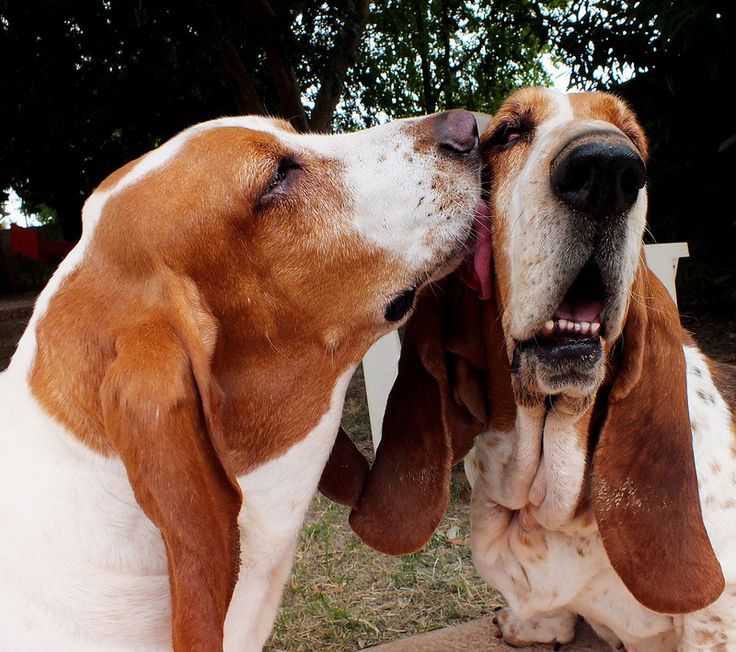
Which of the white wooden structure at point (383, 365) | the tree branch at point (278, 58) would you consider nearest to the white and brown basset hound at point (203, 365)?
the white wooden structure at point (383, 365)

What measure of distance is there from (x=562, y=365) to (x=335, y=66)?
240 inches

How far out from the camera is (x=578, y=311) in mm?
1812

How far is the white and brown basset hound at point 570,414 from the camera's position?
1.73 metres

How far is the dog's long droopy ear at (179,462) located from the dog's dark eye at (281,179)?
1.46 ft

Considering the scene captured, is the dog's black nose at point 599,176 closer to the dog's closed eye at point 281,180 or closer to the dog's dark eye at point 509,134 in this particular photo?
the dog's dark eye at point 509,134

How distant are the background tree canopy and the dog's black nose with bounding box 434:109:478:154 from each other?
3.95 m

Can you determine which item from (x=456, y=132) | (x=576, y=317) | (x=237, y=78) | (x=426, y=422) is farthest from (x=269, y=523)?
(x=237, y=78)

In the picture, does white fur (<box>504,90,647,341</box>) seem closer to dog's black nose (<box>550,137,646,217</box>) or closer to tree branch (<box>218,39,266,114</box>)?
dog's black nose (<box>550,137,646,217</box>)

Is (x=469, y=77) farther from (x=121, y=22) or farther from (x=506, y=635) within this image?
(x=506, y=635)

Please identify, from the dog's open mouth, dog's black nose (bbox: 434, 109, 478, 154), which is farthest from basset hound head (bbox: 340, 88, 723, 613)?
dog's black nose (bbox: 434, 109, 478, 154)

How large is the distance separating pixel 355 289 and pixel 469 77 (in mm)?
11783

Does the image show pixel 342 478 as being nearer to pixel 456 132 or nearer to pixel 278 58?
pixel 456 132

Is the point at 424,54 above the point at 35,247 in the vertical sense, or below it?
above

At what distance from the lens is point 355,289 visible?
181cm
